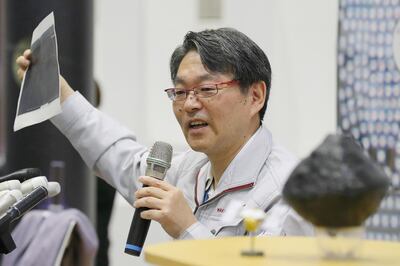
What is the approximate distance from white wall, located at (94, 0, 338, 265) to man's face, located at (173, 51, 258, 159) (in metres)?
2.88

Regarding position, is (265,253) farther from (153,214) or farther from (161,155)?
(161,155)

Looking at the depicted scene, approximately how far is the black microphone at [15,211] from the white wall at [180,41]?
2.97 m

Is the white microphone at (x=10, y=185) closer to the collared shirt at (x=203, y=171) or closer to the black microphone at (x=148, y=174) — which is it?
the black microphone at (x=148, y=174)

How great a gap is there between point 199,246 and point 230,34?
0.95 m

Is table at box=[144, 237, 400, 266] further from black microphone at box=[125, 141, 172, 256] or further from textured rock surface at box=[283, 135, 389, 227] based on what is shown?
black microphone at box=[125, 141, 172, 256]

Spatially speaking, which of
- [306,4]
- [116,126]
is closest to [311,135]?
[306,4]

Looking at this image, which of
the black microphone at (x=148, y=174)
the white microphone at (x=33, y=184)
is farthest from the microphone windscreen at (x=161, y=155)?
the white microphone at (x=33, y=184)

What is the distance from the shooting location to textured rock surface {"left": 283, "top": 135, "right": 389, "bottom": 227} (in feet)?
5.08

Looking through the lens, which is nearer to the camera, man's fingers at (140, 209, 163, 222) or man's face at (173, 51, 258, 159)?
man's fingers at (140, 209, 163, 222)

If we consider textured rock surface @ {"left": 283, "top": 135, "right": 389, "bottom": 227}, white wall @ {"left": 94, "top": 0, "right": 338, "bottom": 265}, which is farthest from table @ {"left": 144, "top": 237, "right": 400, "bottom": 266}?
white wall @ {"left": 94, "top": 0, "right": 338, "bottom": 265}

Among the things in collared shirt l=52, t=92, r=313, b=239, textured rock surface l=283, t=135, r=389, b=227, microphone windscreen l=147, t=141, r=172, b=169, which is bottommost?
collared shirt l=52, t=92, r=313, b=239

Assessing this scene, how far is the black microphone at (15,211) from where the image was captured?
89.8 inches

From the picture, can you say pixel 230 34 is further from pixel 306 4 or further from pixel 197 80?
pixel 306 4

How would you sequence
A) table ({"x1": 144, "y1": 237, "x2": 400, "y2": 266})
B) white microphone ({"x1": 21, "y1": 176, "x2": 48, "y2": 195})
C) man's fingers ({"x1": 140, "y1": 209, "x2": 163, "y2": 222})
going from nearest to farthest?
table ({"x1": 144, "y1": 237, "x2": 400, "y2": 266}), man's fingers ({"x1": 140, "y1": 209, "x2": 163, "y2": 222}), white microphone ({"x1": 21, "y1": 176, "x2": 48, "y2": 195})
